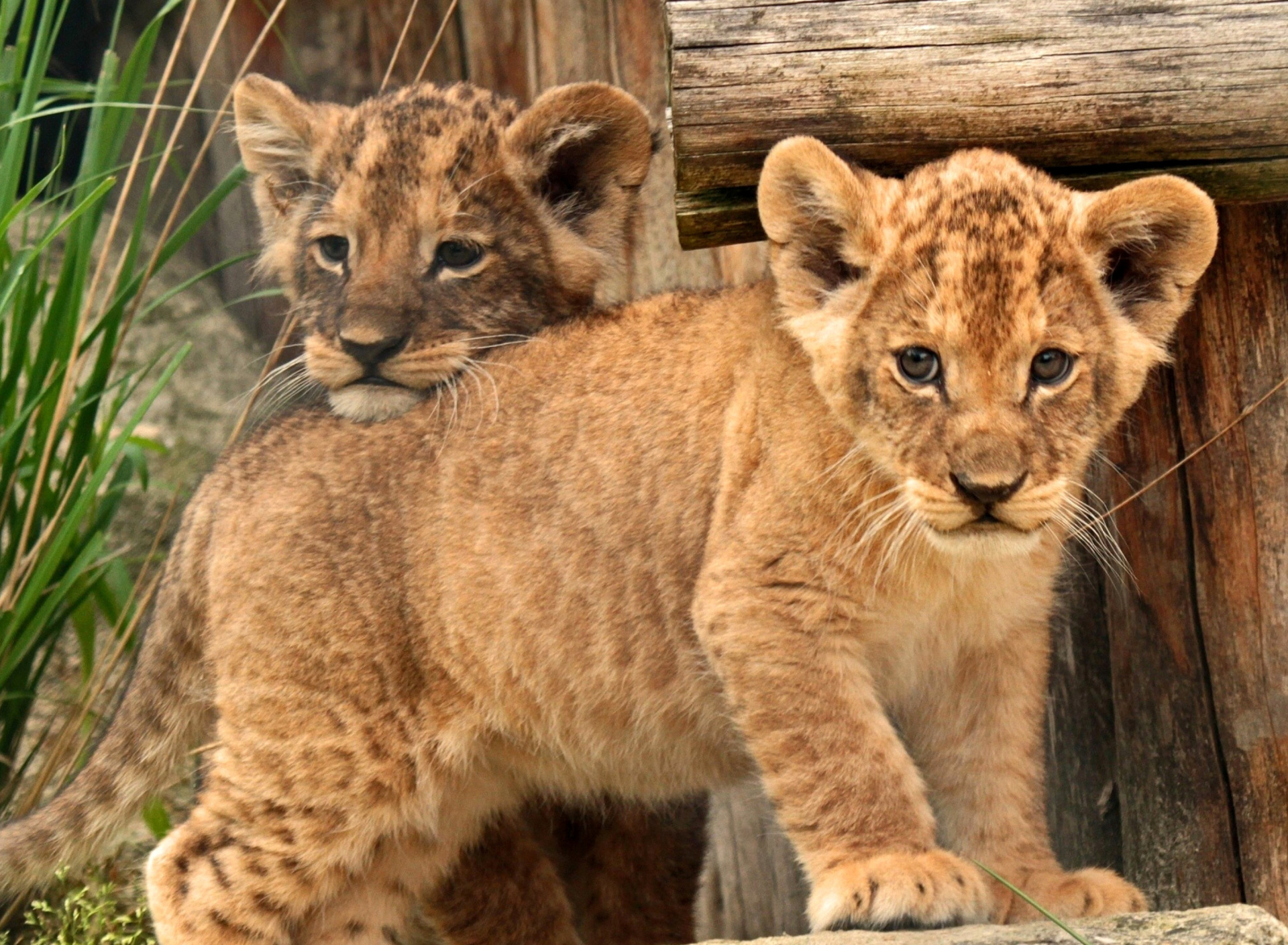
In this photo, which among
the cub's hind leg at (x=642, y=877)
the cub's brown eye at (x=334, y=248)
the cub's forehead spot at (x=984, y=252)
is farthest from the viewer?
the cub's hind leg at (x=642, y=877)

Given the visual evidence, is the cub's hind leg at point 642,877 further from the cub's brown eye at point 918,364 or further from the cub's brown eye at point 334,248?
the cub's brown eye at point 918,364

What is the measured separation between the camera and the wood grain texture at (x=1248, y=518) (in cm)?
370

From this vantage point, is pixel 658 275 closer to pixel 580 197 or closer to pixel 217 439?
pixel 580 197

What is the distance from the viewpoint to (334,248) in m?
4.58

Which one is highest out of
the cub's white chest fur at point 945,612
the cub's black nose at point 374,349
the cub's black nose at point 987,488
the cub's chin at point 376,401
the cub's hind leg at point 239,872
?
the cub's black nose at point 374,349

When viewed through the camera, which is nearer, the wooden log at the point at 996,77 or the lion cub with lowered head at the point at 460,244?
the wooden log at the point at 996,77

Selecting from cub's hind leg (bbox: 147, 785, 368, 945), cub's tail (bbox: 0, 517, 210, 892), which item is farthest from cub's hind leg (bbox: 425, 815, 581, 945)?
cub's tail (bbox: 0, 517, 210, 892)

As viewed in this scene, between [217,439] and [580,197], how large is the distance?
2682mm

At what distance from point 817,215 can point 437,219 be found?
56.7 inches

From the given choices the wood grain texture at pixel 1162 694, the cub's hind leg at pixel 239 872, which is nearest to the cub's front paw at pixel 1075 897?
the wood grain texture at pixel 1162 694

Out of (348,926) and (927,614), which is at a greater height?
(927,614)

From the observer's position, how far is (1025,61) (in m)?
3.41

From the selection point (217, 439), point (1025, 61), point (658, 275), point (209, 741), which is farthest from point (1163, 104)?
point (217, 439)

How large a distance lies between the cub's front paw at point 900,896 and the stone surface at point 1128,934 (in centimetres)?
7
